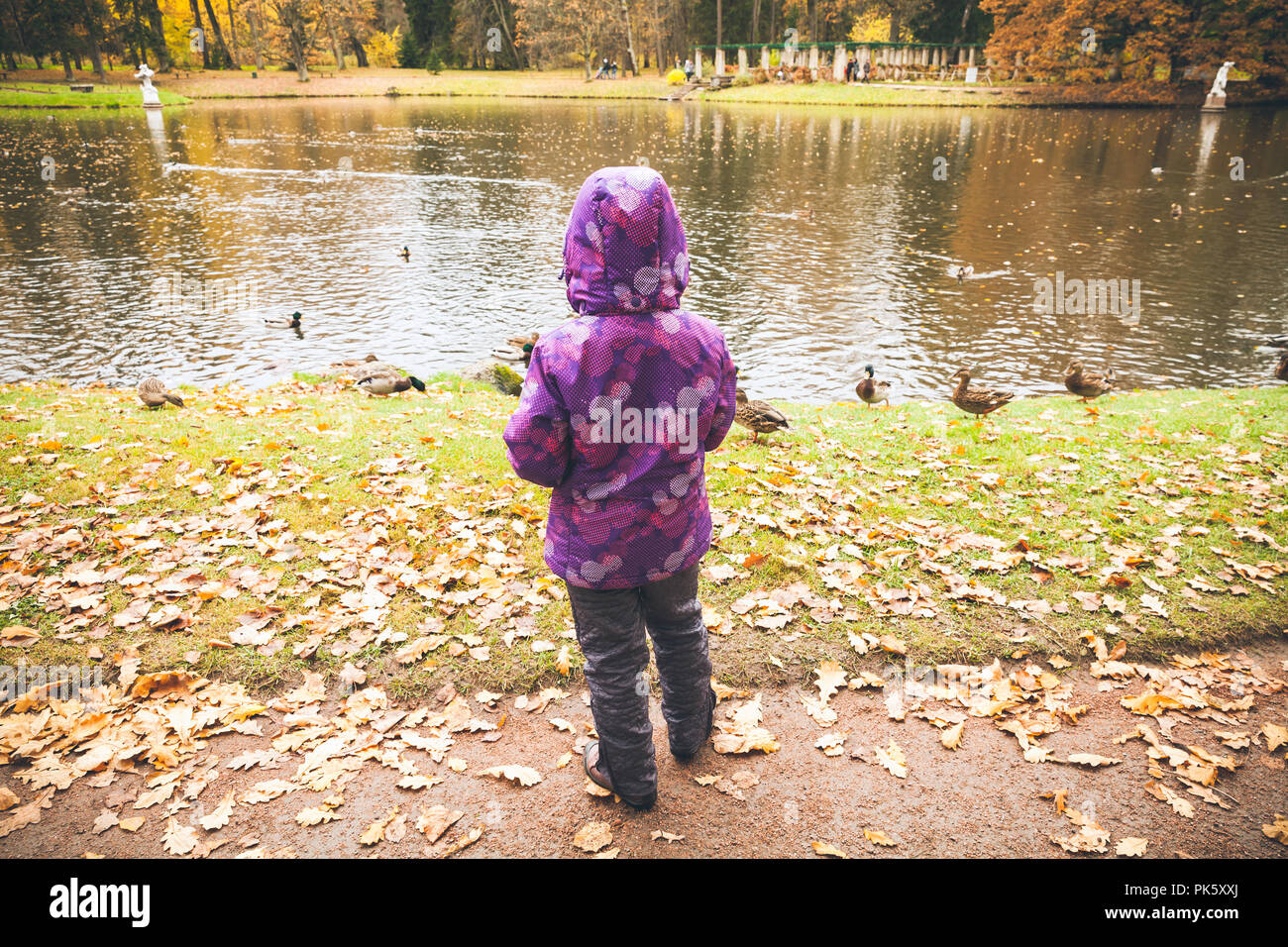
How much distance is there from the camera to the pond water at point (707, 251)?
13.3 metres

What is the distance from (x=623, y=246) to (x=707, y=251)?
58.2 feet

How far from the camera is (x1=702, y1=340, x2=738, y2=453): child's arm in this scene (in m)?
3.00

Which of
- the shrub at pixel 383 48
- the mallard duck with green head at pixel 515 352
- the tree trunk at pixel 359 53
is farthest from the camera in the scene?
the shrub at pixel 383 48

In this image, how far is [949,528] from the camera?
591 cm

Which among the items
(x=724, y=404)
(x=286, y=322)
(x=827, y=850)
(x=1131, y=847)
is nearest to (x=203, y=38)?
(x=286, y=322)

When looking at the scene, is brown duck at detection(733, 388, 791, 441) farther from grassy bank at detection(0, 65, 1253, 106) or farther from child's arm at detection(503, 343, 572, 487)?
grassy bank at detection(0, 65, 1253, 106)

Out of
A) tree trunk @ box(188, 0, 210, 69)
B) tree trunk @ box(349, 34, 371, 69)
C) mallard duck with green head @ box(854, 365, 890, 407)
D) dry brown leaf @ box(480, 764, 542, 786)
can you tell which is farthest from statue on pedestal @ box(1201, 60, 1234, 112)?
tree trunk @ box(188, 0, 210, 69)

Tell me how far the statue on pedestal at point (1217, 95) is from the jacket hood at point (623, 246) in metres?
62.0

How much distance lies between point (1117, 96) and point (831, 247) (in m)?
46.9

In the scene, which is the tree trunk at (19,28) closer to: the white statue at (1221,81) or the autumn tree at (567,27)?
the autumn tree at (567,27)

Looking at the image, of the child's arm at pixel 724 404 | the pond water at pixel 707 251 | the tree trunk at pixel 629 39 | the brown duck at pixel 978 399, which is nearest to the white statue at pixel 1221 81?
the pond water at pixel 707 251
